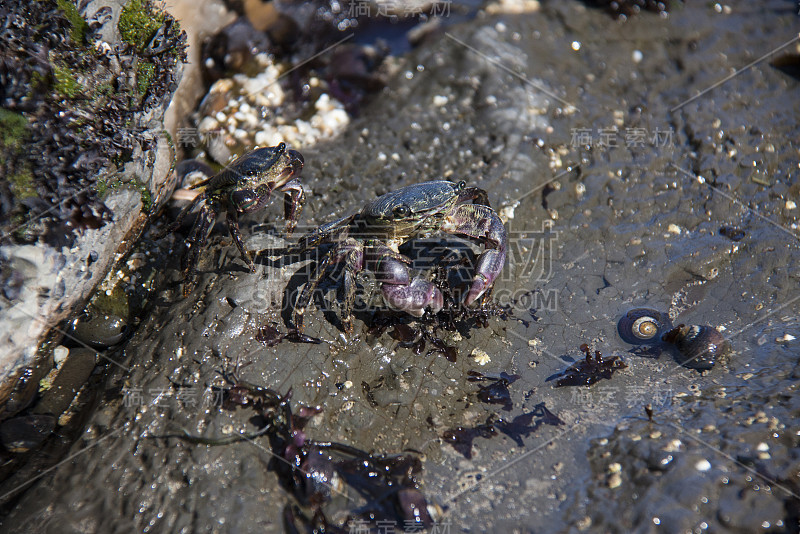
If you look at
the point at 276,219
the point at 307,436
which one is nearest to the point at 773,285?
the point at 307,436

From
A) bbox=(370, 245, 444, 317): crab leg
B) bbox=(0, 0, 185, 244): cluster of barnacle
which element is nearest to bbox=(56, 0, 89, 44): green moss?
bbox=(0, 0, 185, 244): cluster of barnacle

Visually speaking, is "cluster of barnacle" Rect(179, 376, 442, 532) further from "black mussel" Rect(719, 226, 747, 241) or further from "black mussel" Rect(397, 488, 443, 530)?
"black mussel" Rect(719, 226, 747, 241)

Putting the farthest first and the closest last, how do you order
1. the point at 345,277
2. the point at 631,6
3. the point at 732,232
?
the point at 631,6 < the point at 732,232 < the point at 345,277

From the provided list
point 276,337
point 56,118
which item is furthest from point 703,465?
point 56,118

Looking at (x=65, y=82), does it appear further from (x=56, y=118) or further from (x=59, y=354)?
(x=59, y=354)

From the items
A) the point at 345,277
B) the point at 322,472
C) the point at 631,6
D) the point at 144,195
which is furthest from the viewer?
the point at 631,6

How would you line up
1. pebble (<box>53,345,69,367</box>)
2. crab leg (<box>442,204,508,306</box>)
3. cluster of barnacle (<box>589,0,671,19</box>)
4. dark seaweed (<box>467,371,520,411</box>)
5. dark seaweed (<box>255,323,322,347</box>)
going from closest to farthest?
dark seaweed (<box>467,371,520,411</box>) → dark seaweed (<box>255,323,322,347</box>) → pebble (<box>53,345,69,367</box>) → crab leg (<box>442,204,508,306</box>) → cluster of barnacle (<box>589,0,671,19</box>)
